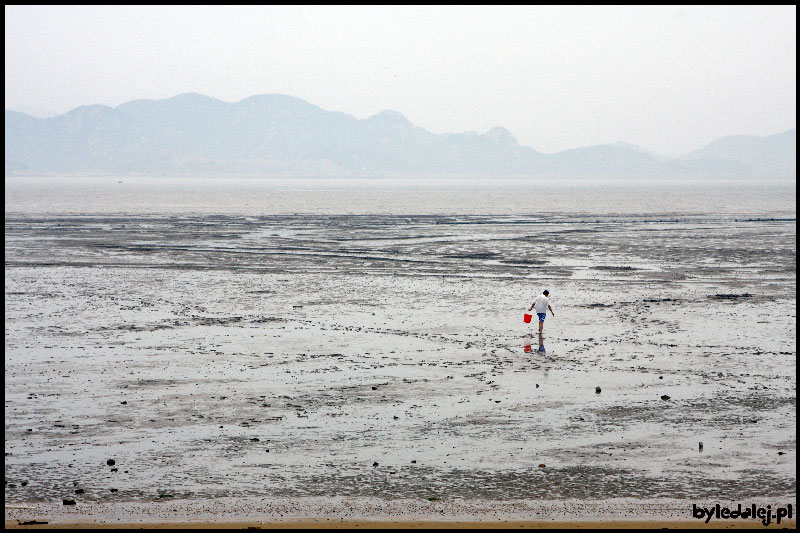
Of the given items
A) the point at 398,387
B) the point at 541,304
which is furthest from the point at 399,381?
the point at 541,304

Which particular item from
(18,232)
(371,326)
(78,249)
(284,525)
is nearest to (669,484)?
(284,525)

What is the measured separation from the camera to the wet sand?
11.7 meters

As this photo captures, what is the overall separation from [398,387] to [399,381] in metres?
0.43

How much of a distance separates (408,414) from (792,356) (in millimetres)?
9102

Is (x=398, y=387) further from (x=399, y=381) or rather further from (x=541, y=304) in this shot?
(x=541, y=304)

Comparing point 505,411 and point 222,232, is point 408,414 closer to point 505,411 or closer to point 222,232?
point 505,411

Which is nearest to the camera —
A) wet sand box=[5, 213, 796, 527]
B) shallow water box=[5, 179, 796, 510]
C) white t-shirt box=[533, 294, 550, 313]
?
wet sand box=[5, 213, 796, 527]

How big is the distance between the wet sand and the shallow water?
0.06m

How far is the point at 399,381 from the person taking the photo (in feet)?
56.1

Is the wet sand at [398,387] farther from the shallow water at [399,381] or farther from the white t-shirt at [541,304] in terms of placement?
the white t-shirt at [541,304]

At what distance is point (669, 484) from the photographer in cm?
1170

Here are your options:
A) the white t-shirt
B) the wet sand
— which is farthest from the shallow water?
the white t-shirt

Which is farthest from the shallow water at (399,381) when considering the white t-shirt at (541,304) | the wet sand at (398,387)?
the white t-shirt at (541,304)

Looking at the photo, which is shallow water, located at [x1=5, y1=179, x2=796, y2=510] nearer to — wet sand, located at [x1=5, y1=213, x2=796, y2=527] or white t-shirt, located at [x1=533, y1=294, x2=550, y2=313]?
wet sand, located at [x1=5, y1=213, x2=796, y2=527]
